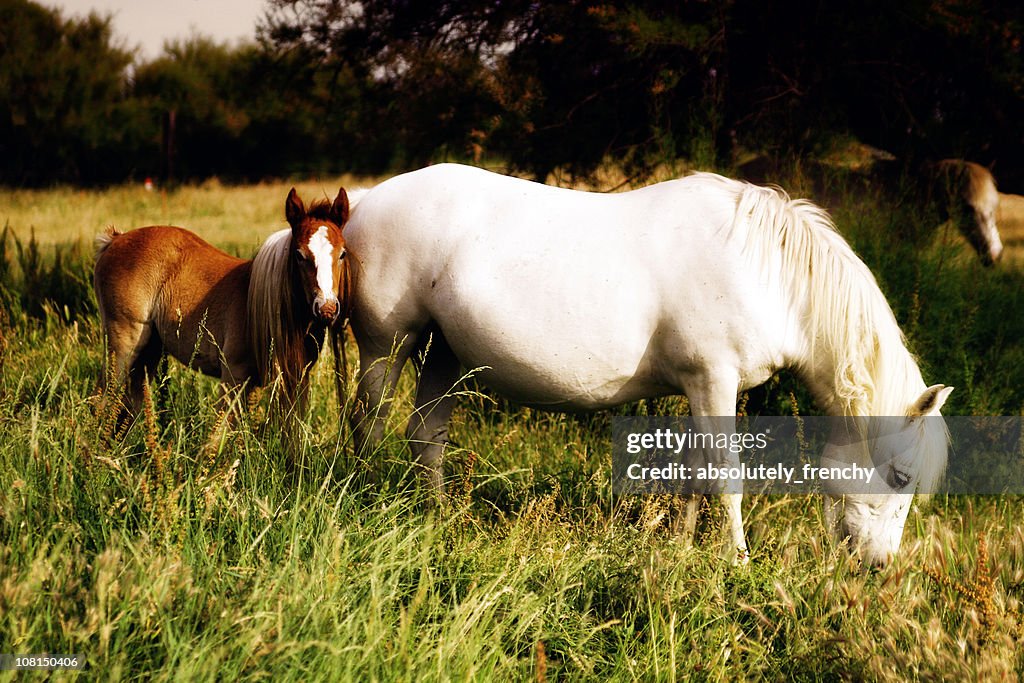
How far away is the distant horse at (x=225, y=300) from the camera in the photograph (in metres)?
3.37

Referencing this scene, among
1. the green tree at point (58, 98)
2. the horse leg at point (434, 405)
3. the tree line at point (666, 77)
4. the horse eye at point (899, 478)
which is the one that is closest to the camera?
the horse eye at point (899, 478)

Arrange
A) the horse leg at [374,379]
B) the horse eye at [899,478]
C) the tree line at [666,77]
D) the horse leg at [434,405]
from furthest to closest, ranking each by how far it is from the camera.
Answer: the tree line at [666,77] < the horse leg at [434,405] < the horse leg at [374,379] < the horse eye at [899,478]

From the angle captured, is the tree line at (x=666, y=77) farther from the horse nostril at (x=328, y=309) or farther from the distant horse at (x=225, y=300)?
the horse nostril at (x=328, y=309)

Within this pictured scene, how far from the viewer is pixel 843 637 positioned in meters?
2.29

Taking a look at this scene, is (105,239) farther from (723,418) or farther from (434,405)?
(723,418)

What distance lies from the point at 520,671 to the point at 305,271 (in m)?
1.79

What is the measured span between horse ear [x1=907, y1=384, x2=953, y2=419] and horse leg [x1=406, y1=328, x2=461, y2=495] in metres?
2.01

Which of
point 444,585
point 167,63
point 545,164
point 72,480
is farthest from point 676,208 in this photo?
point 167,63

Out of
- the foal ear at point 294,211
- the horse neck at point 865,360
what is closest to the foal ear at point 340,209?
the foal ear at point 294,211

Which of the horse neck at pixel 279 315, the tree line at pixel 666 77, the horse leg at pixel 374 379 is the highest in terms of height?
the tree line at pixel 666 77

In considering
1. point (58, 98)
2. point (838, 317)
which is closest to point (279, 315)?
point (838, 317)

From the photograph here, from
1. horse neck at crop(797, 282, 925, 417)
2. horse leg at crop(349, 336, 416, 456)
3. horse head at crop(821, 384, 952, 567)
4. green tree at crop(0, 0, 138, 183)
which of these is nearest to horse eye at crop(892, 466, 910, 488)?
horse head at crop(821, 384, 952, 567)

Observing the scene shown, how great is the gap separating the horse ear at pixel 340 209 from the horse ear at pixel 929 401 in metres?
2.49

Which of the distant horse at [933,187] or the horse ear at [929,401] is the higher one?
the distant horse at [933,187]
